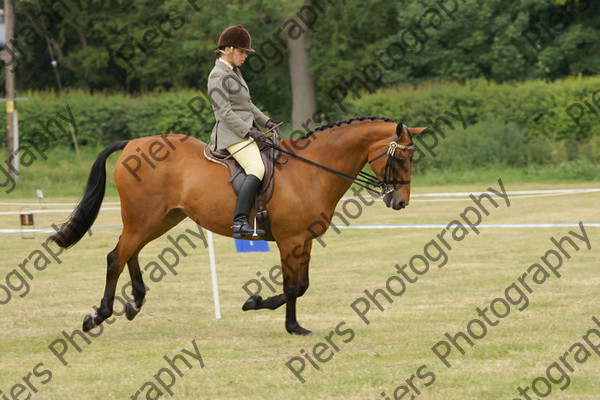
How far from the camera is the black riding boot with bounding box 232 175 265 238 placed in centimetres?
809

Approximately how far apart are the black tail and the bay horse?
0.14 meters

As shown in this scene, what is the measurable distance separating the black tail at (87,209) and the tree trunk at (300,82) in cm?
2718

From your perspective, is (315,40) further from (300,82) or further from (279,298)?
(279,298)

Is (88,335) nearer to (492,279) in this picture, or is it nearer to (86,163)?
(492,279)

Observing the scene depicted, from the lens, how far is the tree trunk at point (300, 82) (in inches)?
1417

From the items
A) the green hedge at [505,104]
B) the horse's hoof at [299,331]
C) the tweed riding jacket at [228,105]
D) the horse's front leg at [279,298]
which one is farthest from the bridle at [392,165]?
the green hedge at [505,104]

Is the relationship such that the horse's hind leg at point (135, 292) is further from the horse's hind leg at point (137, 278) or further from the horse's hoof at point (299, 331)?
A: the horse's hoof at point (299, 331)

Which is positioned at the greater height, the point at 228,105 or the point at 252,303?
the point at 228,105

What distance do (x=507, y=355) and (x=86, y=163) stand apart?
2411cm

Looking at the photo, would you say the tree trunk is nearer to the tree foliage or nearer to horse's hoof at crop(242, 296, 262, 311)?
the tree foliage

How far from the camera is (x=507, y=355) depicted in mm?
7266

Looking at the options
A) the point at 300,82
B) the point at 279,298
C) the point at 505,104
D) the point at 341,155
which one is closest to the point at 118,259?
the point at 279,298

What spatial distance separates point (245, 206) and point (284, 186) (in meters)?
0.39

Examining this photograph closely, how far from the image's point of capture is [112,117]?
32.6m
